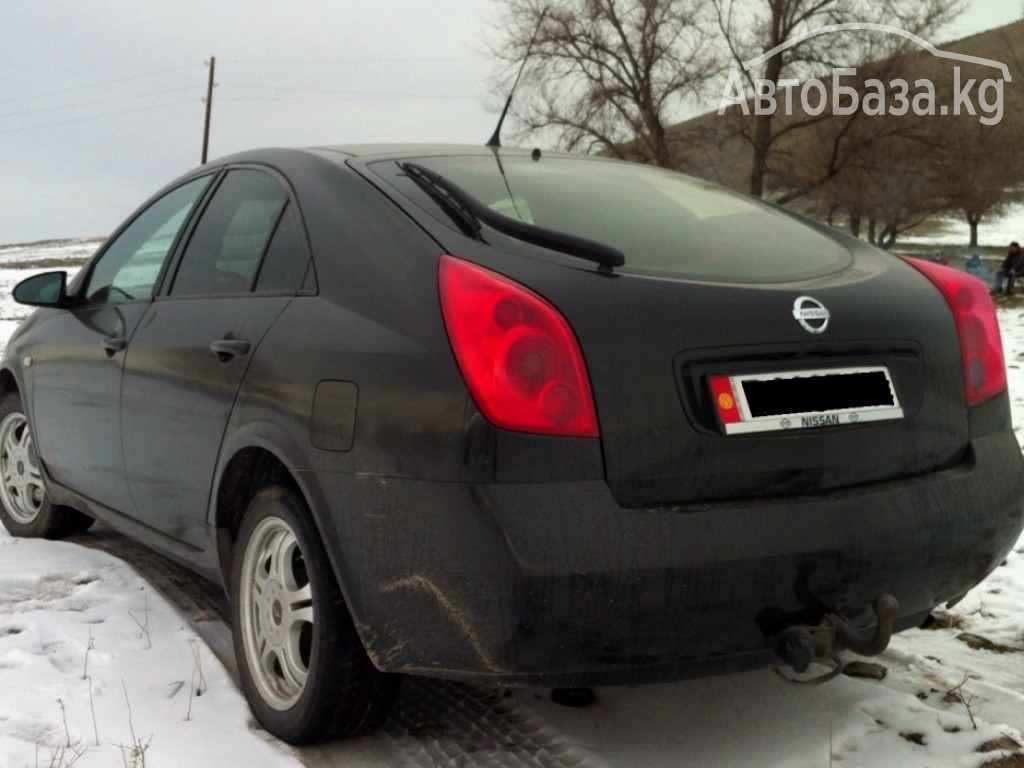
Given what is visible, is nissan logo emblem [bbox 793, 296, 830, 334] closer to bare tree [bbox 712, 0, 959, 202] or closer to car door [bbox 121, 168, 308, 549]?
car door [bbox 121, 168, 308, 549]

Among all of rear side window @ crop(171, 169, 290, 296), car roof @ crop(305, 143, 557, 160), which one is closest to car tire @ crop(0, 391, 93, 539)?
rear side window @ crop(171, 169, 290, 296)

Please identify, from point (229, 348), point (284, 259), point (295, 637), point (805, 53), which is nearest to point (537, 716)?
point (295, 637)

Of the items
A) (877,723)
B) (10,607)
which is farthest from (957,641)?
(10,607)

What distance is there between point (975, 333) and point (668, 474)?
40.7 inches

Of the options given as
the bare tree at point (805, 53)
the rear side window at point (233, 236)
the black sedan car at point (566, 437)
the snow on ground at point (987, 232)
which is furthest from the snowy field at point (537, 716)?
the snow on ground at point (987, 232)

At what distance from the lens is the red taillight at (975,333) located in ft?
8.95

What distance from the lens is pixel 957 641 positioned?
351cm

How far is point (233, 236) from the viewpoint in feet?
11.1

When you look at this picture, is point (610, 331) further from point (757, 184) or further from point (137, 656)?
point (757, 184)

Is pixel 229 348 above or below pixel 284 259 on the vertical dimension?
below

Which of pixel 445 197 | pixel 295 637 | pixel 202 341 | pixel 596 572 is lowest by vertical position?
pixel 295 637

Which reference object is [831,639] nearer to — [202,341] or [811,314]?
[811,314]

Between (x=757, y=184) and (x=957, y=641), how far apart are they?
41.0 m

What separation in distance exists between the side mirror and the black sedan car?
4.83 ft
